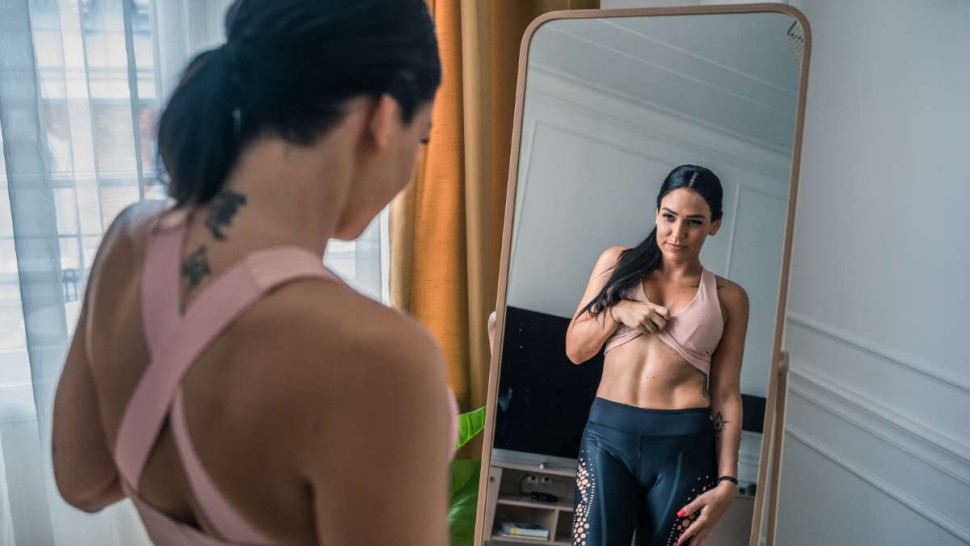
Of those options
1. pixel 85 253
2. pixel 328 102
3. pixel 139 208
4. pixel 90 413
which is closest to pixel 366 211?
pixel 328 102

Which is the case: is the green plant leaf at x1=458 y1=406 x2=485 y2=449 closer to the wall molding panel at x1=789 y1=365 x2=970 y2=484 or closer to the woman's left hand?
the woman's left hand

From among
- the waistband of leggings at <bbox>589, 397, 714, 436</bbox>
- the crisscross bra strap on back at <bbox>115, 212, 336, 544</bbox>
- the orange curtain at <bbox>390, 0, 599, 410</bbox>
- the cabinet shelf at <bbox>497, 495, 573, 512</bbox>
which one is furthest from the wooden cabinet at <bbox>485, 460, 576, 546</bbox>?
the crisscross bra strap on back at <bbox>115, 212, 336, 544</bbox>

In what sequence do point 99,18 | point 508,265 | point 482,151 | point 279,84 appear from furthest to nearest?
point 482,151 < point 99,18 < point 508,265 < point 279,84

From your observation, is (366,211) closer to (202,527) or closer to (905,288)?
(202,527)

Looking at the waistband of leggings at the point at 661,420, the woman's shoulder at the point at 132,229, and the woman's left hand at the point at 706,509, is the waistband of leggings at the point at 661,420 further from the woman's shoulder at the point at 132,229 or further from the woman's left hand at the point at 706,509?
the woman's shoulder at the point at 132,229

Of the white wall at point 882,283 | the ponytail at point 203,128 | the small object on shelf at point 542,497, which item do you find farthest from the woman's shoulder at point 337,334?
the white wall at point 882,283

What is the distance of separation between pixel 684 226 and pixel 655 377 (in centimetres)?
23

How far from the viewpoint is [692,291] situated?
1.23 meters

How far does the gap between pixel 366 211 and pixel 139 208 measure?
0.66 ft

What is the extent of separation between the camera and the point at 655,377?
1.25 m

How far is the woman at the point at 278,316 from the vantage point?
59 centimetres

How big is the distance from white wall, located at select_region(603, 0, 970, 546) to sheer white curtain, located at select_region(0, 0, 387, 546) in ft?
4.08

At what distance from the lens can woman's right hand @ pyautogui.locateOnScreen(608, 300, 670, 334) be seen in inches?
49.0

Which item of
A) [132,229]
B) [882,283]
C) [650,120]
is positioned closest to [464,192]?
[650,120]
